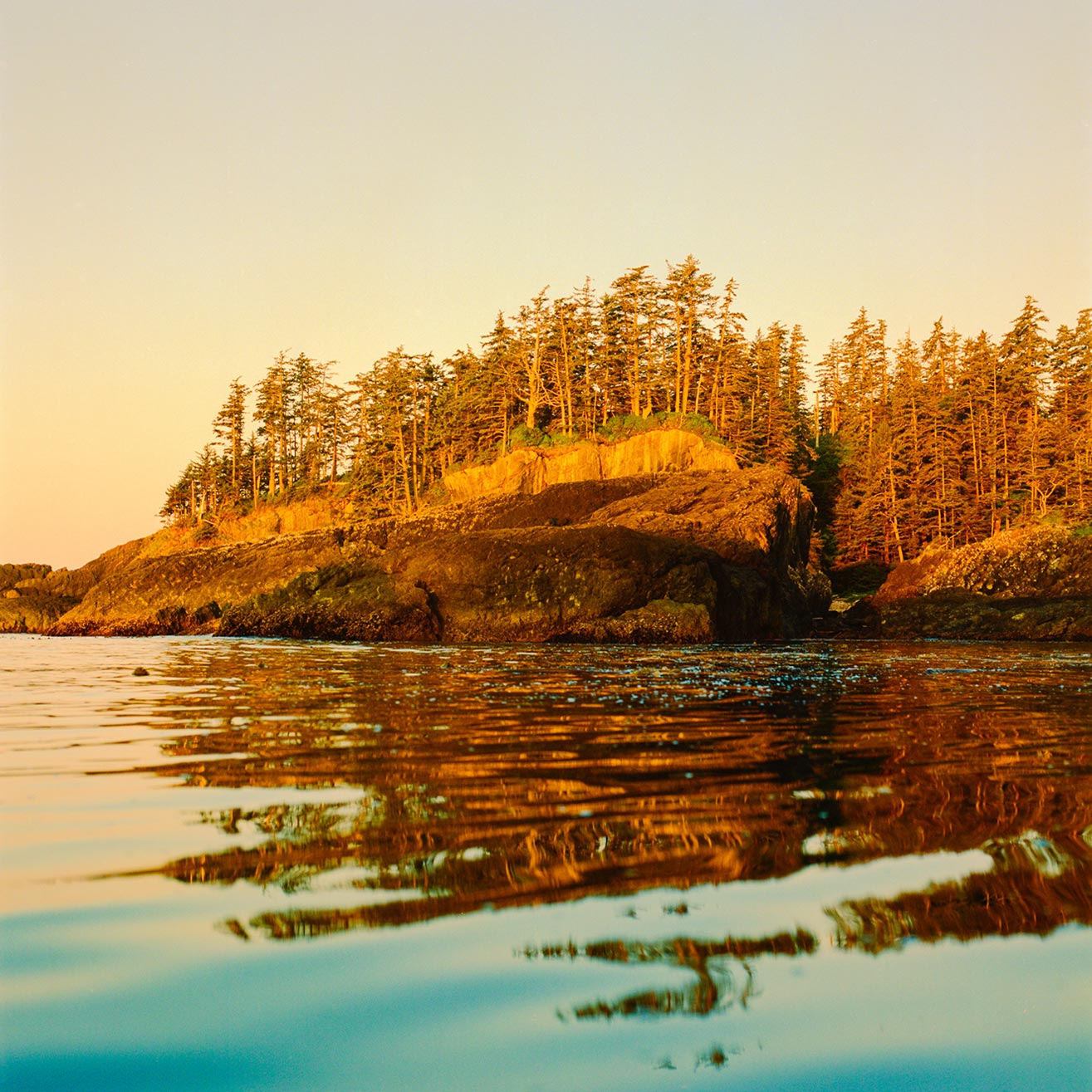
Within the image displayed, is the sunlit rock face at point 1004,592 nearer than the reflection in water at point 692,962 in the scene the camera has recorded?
No

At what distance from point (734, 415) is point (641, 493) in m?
24.6

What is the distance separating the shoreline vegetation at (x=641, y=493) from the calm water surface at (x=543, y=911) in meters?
17.1

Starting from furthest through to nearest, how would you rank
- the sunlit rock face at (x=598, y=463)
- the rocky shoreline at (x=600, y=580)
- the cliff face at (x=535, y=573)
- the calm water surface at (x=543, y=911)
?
the sunlit rock face at (x=598, y=463) → the rocky shoreline at (x=600, y=580) → the cliff face at (x=535, y=573) → the calm water surface at (x=543, y=911)

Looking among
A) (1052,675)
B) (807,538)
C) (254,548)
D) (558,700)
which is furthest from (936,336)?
(558,700)

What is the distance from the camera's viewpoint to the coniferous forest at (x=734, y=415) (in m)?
54.4

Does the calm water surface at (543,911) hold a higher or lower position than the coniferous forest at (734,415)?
lower

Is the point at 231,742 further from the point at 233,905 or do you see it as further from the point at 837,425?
the point at 837,425

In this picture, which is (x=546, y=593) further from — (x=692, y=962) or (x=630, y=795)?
(x=692, y=962)

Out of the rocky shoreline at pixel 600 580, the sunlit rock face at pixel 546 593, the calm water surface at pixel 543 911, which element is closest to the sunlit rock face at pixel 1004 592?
the rocky shoreline at pixel 600 580

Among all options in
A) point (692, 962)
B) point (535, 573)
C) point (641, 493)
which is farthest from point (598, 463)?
point (692, 962)

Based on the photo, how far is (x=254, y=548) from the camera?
3278cm

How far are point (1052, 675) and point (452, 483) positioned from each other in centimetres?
4270

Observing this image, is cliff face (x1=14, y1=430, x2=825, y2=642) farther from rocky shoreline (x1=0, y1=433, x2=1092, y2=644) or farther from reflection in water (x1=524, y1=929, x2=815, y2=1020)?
reflection in water (x1=524, y1=929, x2=815, y2=1020)

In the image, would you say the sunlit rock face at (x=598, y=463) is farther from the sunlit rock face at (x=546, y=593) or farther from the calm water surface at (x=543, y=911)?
the calm water surface at (x=543, y=911)
